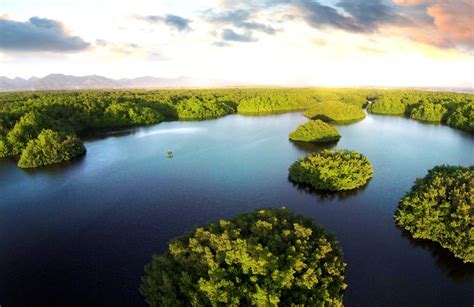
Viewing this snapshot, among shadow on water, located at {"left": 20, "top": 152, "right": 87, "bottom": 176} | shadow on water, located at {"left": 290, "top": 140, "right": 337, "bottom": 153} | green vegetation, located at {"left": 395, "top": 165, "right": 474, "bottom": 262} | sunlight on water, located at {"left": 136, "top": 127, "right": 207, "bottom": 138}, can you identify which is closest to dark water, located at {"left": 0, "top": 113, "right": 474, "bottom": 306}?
shadow on water, located at {"left": 20, "top": 152, "right": 87, "bottom": 176}

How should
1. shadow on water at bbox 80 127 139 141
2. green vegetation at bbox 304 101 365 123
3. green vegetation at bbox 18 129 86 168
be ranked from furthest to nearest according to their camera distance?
green vegetation at bbox 304 101 365 123 < shadow on water at bbox 80 127 139 141 < green vegetation at bbox 18 129 86 168

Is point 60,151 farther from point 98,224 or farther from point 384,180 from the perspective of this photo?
point 384,180

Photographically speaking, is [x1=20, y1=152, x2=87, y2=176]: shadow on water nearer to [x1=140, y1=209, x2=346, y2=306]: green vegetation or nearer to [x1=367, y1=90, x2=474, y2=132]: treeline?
[x1=140, y1=209, x2=346, y2=306]: green vegetation

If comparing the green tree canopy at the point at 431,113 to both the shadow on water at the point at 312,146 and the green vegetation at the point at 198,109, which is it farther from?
the green vegetation at the point at 198,109

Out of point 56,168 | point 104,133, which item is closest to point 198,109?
point 104,133

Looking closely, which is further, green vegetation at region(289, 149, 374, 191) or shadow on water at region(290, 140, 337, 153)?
shadow on water at region(290, 140, 337, 153)

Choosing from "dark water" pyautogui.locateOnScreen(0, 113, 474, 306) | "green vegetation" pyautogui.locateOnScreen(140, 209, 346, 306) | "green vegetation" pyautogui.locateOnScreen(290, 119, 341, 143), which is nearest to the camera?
"green vegetation" pyautogui.locateOnScreen(140, 209, 346, 306)
